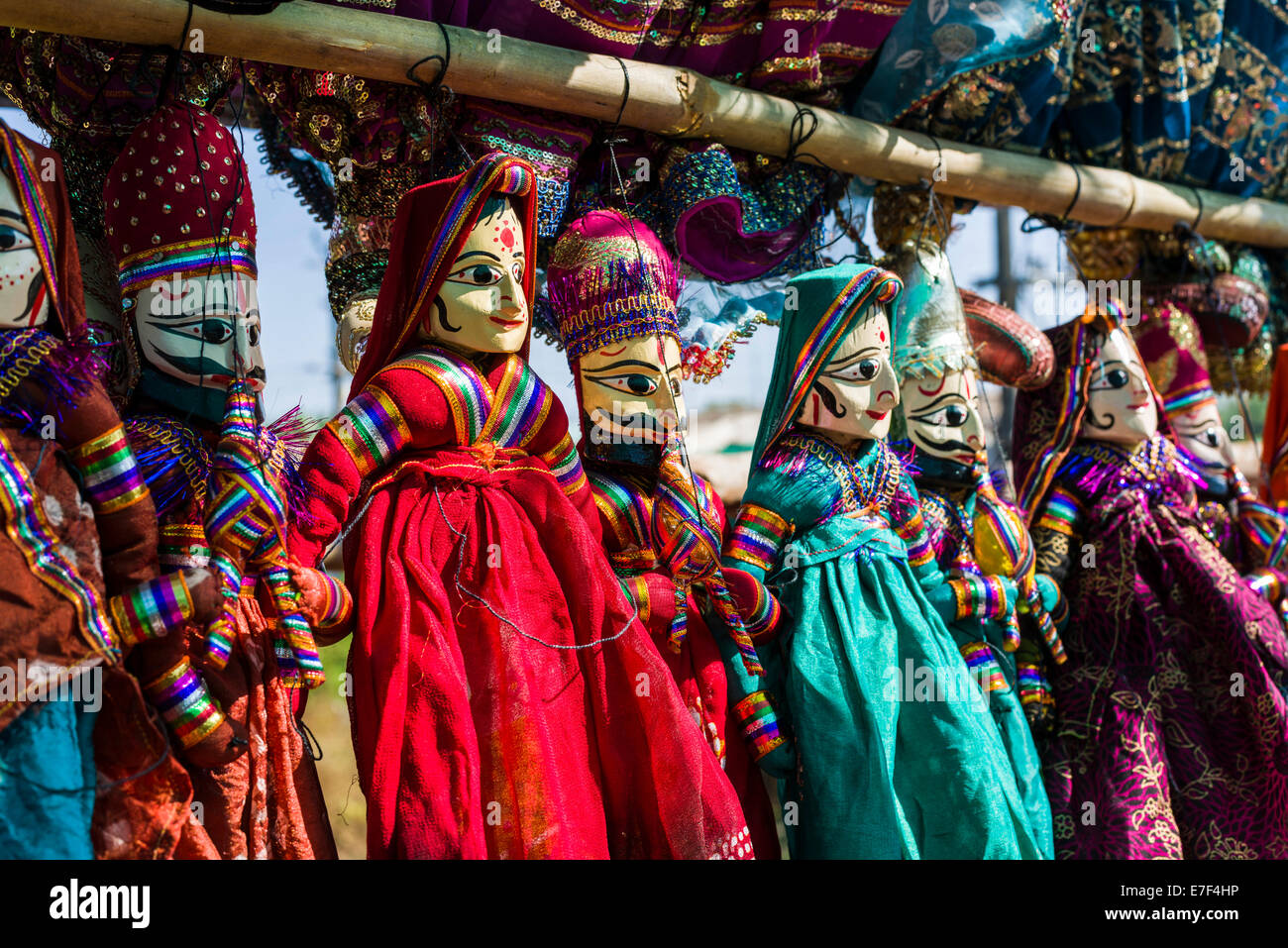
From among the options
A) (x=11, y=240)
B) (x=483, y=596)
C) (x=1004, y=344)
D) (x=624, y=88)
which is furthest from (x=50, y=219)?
(x=1004, y=344)

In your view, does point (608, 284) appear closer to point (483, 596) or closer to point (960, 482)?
point (483, 596)

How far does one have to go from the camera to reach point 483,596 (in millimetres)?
2010

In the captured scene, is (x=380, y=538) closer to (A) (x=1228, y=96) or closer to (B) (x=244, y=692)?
(B) (x=244, y=692)

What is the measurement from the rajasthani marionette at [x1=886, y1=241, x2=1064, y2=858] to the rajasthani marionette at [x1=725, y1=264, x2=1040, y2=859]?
10 centimetres

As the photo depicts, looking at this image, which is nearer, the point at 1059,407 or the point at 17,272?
the point at 17,272

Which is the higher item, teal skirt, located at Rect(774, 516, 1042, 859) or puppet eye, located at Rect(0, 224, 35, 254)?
puppet eye, located at Rect(0, 224, 35, 254)

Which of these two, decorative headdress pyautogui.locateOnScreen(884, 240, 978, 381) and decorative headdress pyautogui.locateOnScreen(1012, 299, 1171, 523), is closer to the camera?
decorative headdress pyautogui.locateOnScreen(884, 240, 978, 381)

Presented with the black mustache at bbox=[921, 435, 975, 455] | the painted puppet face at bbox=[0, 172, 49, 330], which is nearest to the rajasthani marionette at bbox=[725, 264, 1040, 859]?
the black mustache at bbox=[921, 435, 975, 455]

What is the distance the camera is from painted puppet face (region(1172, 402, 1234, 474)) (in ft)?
10.2

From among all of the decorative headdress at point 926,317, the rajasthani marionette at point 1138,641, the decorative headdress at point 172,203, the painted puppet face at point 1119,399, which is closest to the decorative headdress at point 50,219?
the decorative headdress at point 172,203

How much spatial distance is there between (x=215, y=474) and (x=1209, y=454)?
7.50ft

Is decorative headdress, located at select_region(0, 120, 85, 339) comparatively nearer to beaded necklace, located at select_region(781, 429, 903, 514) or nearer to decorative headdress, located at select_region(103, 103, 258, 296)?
decorative headdress, located at select_region(103, 103, 258, 296)

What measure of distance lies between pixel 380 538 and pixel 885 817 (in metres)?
0.91
